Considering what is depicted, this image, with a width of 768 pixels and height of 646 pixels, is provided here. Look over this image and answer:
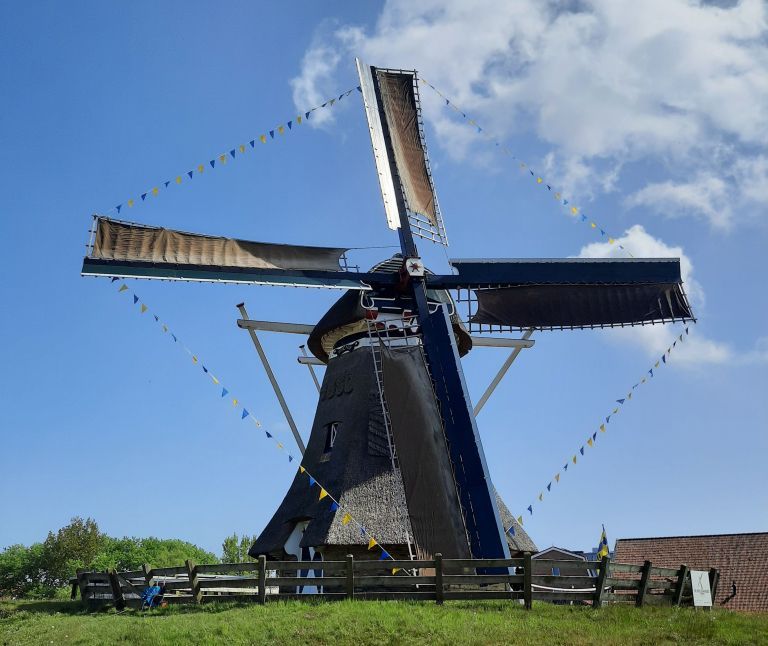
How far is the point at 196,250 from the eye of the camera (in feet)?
57.2

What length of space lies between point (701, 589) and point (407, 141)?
12511 mm

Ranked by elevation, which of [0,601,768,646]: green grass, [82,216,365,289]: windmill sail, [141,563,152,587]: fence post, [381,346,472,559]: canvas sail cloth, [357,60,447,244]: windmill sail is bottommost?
[0,601,768,646]: green grass

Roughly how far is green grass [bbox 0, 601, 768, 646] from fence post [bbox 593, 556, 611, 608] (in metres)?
0.24

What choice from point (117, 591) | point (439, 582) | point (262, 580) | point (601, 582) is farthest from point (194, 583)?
point (601, 582)

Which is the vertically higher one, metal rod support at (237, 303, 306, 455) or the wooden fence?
metal rod support at (237, 303, 306, 455)

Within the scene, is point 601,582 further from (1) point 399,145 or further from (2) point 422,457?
(1) point 399,145

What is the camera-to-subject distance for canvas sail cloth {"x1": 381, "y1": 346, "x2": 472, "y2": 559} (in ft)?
52.2

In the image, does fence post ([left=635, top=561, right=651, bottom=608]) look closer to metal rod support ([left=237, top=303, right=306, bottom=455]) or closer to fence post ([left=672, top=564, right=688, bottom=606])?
fence post ([left=672, top=564, right=688, bottom=606])

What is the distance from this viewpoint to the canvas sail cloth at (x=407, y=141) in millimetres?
20375

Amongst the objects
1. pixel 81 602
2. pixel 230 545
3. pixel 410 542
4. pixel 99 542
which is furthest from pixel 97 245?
pixel 99 542

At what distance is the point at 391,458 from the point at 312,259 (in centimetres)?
480

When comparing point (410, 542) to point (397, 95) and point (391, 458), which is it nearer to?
point (391, 458)

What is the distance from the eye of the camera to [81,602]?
15.9 meters

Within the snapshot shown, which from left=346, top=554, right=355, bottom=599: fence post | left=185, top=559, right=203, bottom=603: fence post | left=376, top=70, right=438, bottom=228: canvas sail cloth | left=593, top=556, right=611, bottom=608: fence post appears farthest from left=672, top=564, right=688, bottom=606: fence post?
left=376, top=70, right=438, bottom=228: canvas sail cloth
